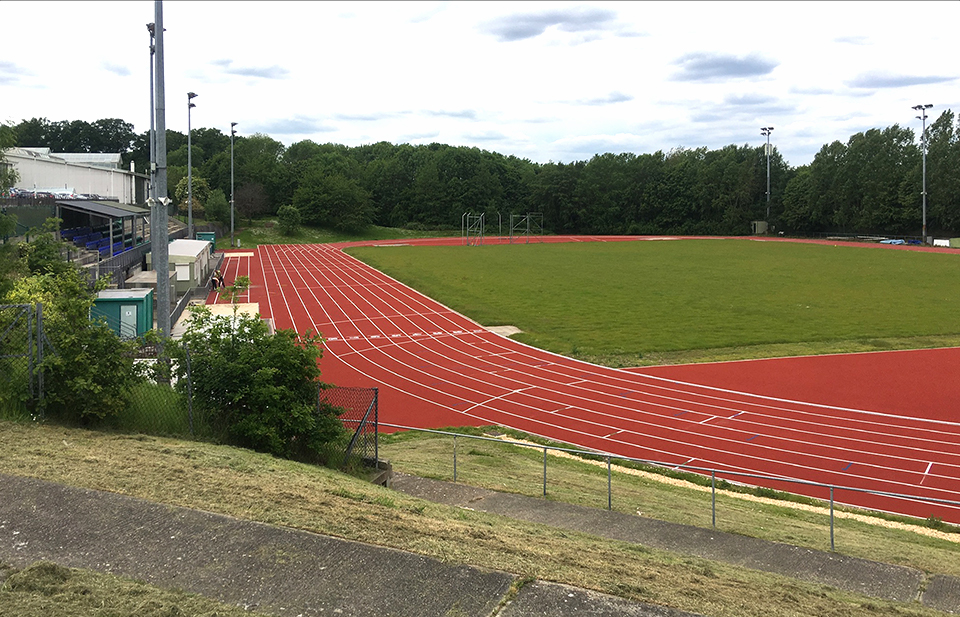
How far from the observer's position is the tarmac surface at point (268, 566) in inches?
261

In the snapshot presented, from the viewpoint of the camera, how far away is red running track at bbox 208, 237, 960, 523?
727 inches

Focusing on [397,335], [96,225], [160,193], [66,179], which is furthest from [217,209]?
[160,193]

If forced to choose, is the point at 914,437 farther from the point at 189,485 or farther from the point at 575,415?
the point at 189,485

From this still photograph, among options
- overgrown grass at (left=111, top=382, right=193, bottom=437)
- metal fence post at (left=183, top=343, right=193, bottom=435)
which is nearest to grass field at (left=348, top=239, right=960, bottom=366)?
overgrown grass at (left=111, top=382, right=193, bottom=437)

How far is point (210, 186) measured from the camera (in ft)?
391

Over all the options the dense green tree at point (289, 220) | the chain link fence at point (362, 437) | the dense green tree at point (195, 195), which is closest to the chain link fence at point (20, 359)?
the chain link fence at point (362, 437)

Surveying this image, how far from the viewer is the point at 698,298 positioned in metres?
47.3

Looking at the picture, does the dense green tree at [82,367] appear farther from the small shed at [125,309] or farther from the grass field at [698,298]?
the grass field at [698,298]

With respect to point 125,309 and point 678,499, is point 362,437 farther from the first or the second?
point 125,309

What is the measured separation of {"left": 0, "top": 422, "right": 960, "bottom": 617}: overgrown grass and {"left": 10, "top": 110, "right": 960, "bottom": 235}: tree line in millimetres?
92808

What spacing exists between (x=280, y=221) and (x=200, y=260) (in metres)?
58.4

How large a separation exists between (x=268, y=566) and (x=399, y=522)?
5.74ft

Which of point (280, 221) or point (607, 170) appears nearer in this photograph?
point (280, 221)

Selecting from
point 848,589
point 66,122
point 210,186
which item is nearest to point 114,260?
point 848,589
